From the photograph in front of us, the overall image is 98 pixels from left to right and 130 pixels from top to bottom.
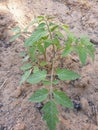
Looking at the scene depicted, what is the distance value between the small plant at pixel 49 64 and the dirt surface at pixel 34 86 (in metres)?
0.09

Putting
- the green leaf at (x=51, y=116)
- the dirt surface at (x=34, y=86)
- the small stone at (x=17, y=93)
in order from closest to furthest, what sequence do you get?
the green leaf at (x=51, y=116)
the dirt surface at (x=34, y=86)
the small stone at (x=17, y=93)

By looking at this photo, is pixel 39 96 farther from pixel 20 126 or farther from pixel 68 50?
pixel 68 50

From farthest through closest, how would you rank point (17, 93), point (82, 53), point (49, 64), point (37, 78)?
1. point (49, 64)
2. point (17, 93)
3. point (82, 53)
4. point (37, 78)

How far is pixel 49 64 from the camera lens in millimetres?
1800

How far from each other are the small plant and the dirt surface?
3.6 inches

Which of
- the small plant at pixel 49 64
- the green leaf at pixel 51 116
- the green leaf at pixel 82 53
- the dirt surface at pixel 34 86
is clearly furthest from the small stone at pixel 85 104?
the green leaf at pixel 51 116

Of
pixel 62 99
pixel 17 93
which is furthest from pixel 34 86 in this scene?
pixel 62 99

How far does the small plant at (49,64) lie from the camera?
4.28 ft

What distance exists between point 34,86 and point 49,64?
202 mm

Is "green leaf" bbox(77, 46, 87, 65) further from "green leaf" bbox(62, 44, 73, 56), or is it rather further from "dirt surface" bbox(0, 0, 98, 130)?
"dirt surface" bbox(0, 0, 98, 130)

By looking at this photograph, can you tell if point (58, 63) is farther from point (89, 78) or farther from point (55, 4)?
point (55, 4)

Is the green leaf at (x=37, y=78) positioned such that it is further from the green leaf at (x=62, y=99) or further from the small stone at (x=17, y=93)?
Result: the small stone at (x=17, y=93)

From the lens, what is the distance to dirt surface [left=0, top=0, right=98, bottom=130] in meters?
1.51

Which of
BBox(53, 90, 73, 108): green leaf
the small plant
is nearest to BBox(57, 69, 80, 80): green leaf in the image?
the small plant
